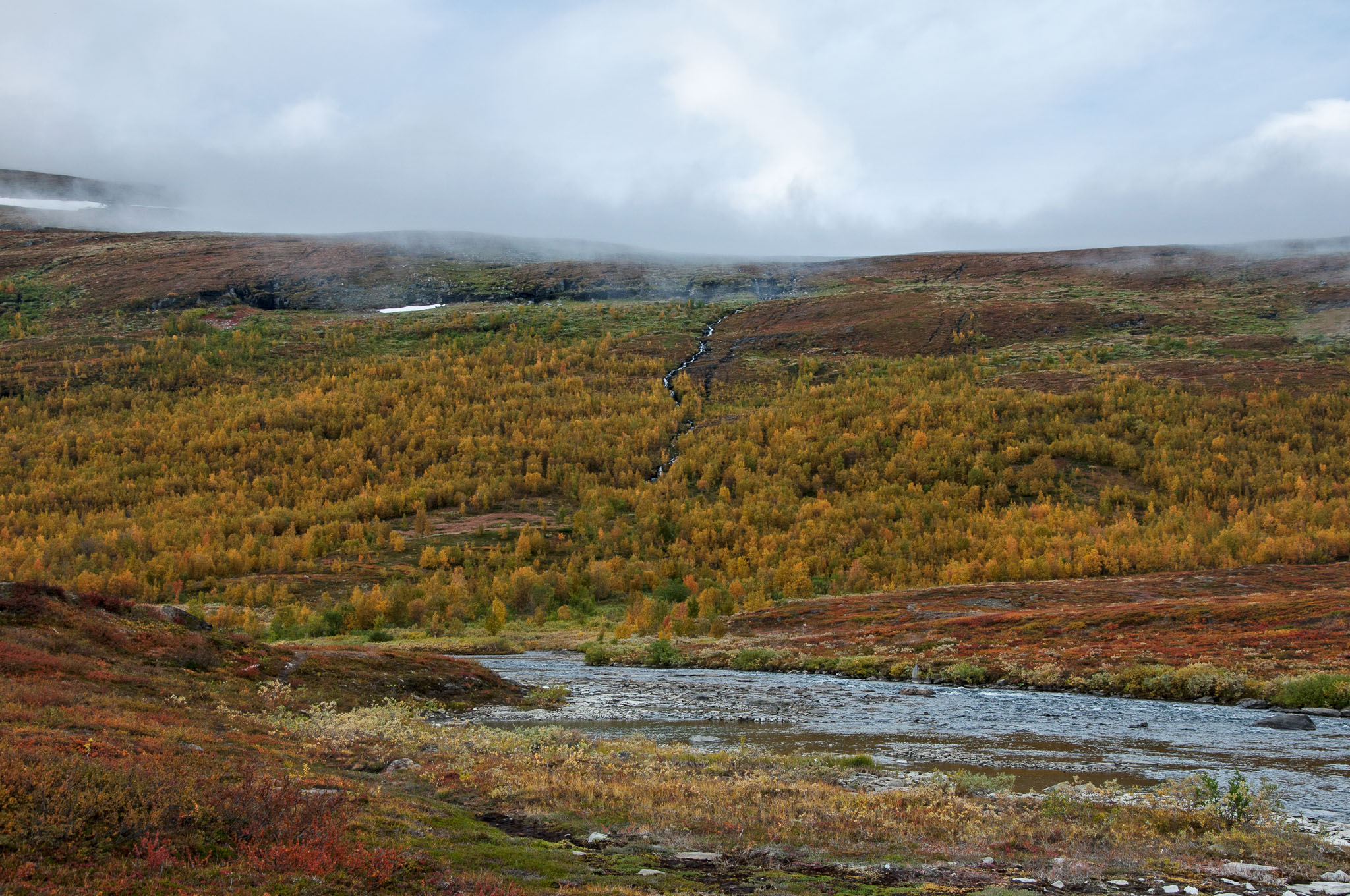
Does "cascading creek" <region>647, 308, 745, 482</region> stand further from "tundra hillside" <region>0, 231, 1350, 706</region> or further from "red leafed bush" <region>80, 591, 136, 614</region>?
"red leafed bush" <region>80, 591, 136, 614</region>

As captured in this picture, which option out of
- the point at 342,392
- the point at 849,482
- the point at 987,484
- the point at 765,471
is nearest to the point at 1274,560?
the point at 987,484

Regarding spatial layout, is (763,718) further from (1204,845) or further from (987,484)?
(987,484)

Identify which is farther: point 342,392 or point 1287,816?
point 342,392

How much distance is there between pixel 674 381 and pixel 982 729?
12687 centimetres

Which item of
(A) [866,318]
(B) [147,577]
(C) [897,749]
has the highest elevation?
(A) [866,318]

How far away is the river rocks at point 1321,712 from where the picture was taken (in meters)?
26.0

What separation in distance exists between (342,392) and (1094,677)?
5145 inches

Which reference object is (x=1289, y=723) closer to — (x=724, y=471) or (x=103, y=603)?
(x=103, y=603)

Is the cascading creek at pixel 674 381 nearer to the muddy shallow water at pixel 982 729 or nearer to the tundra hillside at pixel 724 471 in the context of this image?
the tundra hillside at pixel 724 471

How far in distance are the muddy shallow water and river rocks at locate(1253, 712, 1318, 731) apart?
42 centimetres

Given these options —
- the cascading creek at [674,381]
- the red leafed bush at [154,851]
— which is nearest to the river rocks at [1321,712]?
the red leafed bush at [154,851]

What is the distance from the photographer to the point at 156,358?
154 metres

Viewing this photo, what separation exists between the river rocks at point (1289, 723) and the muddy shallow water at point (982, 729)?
419 millimetres

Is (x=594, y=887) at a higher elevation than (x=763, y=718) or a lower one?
higher
